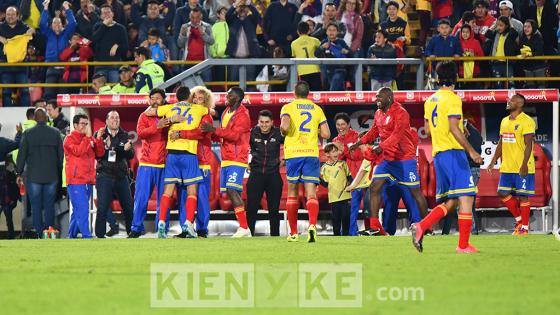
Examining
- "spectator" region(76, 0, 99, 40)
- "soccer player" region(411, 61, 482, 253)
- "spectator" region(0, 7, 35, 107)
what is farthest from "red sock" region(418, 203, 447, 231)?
"spectator" region(0, 7, 35, 107)

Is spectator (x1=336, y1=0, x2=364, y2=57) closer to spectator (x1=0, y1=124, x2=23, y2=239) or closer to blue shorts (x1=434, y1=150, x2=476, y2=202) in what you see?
spectator (x1=0, y1=124, x2=23, y2=239)

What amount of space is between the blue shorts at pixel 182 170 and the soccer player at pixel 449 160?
204 inches

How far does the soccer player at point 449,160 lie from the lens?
12.7 m

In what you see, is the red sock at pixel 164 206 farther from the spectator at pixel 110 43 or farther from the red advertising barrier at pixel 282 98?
the spectator at pixel 110 43

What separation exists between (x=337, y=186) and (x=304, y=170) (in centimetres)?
404

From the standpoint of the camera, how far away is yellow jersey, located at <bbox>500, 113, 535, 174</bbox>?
19.0m

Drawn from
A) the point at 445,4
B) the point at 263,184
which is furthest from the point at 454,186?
the point at 445,4

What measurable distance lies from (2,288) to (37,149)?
11341 mm

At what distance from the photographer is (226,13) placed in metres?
23.9

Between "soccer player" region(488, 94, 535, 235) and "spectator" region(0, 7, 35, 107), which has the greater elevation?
"spectator" region(0, 7, 35, 107)

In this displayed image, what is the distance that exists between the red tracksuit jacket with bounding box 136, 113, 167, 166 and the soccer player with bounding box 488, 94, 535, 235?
505 cm

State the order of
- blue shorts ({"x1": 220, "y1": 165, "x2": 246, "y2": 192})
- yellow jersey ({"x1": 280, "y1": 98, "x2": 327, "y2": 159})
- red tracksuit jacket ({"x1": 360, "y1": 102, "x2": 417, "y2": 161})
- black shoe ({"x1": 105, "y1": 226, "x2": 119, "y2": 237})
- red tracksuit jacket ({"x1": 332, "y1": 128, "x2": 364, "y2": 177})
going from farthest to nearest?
black shoe ({"x1": 105, "y1": 226, "x2": 119, "y2": 237}) → red tracksuit jacket ({"x1": 332, "y1": 128, "x2": 364, "y2": 177}) → blue shorts ({"x1": 220, "y1": 165, "x2": 246, "y2": 192}) → red tracksuit jacket ({"x1": 360, "y1": 102, "x2": 417, "y2": 161}) → yellow jersey ({"x1": 280, "y1": 98, "x2": 327, "y2": 159})

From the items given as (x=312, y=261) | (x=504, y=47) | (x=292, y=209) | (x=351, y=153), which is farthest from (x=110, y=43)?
(x=312, y=261)

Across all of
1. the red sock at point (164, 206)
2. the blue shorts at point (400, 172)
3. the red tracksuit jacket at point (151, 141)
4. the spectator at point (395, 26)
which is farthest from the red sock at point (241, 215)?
the spectator at point (395, 26)
